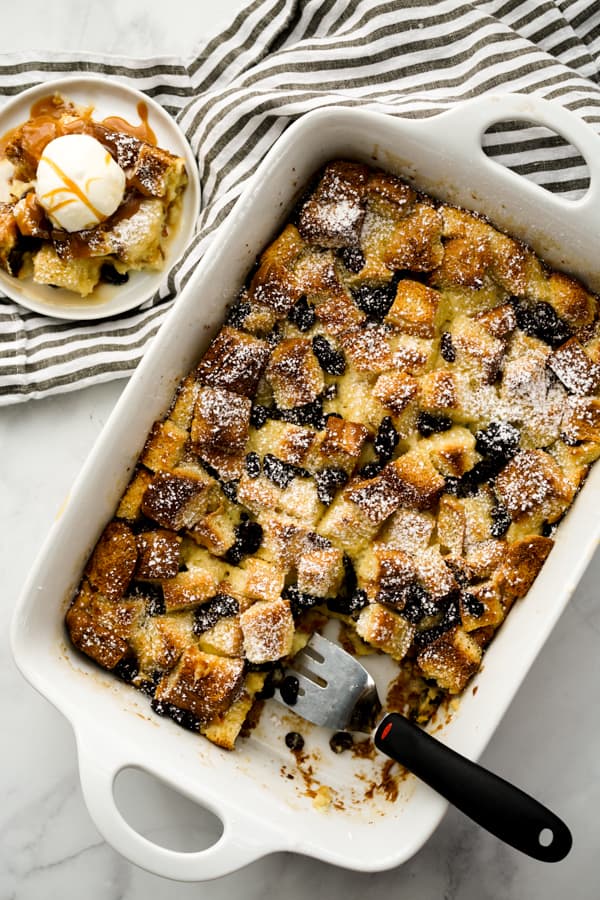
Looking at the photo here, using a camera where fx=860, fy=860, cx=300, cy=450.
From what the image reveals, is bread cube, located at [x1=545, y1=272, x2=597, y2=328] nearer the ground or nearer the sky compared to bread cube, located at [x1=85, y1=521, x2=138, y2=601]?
nearer the sky

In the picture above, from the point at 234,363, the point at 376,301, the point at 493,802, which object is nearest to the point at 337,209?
the point at 376,301

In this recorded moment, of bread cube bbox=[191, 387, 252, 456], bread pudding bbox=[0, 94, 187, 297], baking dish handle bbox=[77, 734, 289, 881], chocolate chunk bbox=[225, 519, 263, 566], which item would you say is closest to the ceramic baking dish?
baking dish handle bbox=[77, 734, 289, 881]

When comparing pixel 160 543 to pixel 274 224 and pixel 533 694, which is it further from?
pixel 533 694

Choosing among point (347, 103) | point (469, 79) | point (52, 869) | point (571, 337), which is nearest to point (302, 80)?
point (347, 103)

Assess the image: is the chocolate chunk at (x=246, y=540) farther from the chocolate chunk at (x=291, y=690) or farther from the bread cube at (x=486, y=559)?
the bread cube at (x=486, y=559)

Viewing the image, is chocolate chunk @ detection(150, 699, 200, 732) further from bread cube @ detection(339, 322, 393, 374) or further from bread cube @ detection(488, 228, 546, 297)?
bread cube @ detection(488, 228, 546, 297)

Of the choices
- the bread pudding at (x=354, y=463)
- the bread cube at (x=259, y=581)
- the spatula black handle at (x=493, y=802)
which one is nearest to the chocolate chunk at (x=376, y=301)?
the bread pudding at (x=354, y=463)
